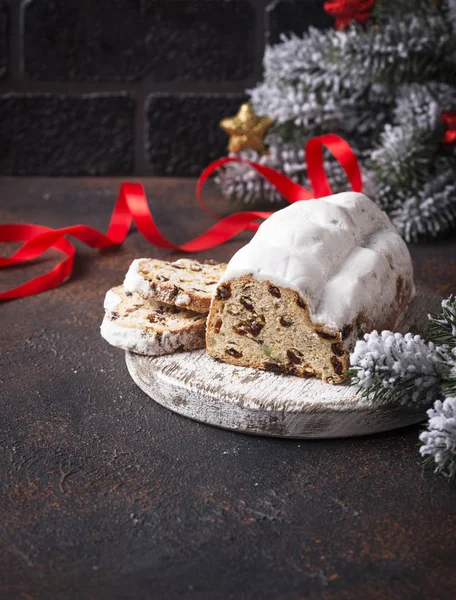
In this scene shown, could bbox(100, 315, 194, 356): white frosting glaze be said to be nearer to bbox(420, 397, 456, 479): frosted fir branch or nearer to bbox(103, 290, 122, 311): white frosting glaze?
bbox(103, 290, 122, 311): white frosting glaze

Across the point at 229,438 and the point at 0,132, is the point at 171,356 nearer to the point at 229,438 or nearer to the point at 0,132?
the point at 229,438

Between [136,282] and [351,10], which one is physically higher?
[351,10]

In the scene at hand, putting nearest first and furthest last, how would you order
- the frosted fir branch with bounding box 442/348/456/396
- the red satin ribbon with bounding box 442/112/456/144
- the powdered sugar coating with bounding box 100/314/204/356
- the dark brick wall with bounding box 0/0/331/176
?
the frosted fir branch with bounding box 442/348/456/396
the powdered sugar coating with bounding box 100/314/204/356
the red satin ribbon with bounding box 442/112/456/144
the dark brick wall with bounding box 0/0/331/176

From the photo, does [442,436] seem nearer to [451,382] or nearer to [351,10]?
[451,382]

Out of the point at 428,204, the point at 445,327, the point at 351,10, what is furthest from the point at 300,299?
the point at 351,10

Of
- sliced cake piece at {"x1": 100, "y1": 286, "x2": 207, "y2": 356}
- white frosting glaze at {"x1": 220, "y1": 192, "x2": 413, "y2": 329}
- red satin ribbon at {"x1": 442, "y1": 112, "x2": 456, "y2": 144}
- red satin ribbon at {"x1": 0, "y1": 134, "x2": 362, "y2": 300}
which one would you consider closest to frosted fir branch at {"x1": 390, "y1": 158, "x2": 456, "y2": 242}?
red satin ribbon at {"x1": 442, "y1": 112, "x2": 456, "y2": 144}

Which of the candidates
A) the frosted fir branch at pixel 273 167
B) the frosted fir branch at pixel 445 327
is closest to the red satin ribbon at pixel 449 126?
the frosted fir branch at pixel 273 167
